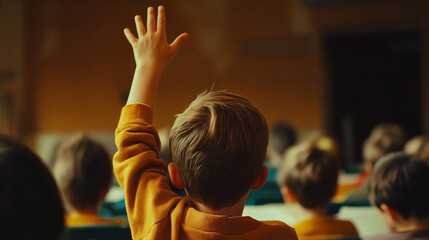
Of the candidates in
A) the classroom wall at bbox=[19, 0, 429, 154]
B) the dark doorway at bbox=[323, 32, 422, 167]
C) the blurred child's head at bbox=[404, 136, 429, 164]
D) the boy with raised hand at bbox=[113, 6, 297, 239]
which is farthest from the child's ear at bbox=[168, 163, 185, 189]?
the dark doorway at bbox=[323, 32, 422, 167]

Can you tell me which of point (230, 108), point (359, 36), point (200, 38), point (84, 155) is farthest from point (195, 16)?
point (230, 108)

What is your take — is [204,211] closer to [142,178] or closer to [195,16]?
[142,178]

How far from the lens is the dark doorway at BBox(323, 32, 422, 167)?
23.2 feet

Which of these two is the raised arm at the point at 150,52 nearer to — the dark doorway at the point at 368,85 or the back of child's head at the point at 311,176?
the back of child's head at the point at 311,176

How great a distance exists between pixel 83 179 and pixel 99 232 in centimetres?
39

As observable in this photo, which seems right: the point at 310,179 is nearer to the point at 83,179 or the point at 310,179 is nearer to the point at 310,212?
the point at 310,212

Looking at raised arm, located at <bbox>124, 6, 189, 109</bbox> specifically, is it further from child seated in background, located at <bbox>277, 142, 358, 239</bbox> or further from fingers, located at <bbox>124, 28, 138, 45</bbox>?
child seated in background, located at <bbox>277, 142, 358, 239</bbox>

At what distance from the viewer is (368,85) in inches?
281

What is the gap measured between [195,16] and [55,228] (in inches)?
279

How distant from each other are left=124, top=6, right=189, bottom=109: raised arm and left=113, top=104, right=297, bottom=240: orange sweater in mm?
61

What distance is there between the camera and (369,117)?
719cm

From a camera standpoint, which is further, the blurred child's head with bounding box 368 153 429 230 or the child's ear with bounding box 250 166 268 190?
the blurred child's head with bounding box 368 153 429 230

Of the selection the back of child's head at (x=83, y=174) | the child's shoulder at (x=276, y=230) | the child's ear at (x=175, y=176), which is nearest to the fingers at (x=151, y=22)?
the child's ear at (x=175, y=176)

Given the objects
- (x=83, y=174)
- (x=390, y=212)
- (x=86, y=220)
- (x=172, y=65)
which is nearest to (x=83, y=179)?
(x=83, y=174)
